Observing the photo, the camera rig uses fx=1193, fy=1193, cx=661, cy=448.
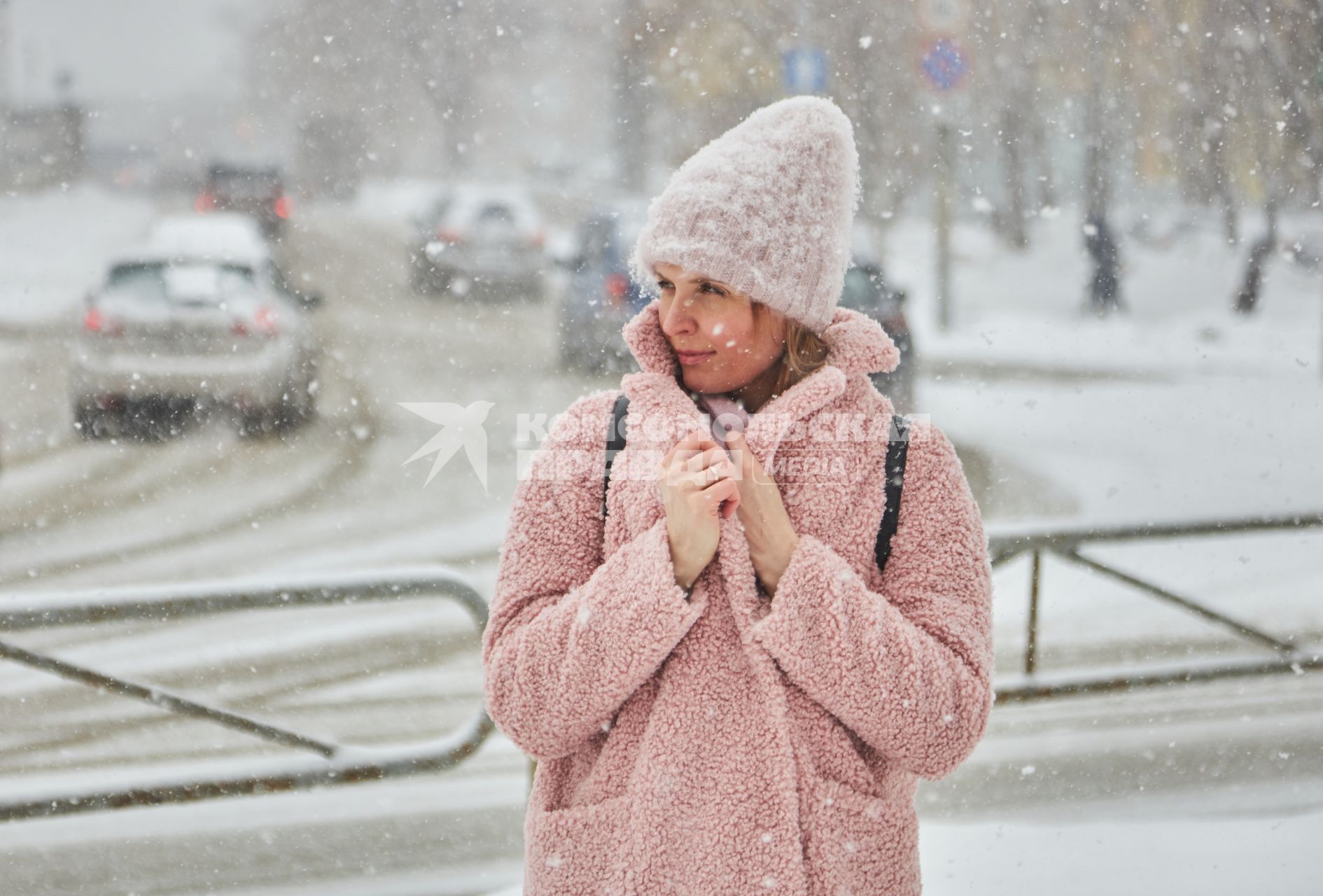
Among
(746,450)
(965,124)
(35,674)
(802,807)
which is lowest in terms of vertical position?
(35,674)

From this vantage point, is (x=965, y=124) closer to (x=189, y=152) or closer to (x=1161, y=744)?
(x=1161, y=744)

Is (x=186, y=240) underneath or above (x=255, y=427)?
above

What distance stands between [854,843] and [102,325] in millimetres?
9304

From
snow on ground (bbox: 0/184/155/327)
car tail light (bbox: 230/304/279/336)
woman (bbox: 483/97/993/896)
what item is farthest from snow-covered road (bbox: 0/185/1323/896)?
snow on ground (bbox: 0/184/155/327)

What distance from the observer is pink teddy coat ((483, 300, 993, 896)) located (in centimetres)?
148

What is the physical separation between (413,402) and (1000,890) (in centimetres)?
991

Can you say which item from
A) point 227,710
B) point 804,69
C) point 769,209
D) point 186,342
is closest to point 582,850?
point 769,209

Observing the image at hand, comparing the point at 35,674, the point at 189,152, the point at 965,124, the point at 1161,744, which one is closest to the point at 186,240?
the point at 35,674

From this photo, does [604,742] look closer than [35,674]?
Yes

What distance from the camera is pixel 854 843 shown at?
60.6 inches

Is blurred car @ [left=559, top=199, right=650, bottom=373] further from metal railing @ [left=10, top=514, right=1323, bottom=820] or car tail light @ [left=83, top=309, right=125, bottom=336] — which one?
metal railing @ [left=10, top=514, right=1323, bottom=820]

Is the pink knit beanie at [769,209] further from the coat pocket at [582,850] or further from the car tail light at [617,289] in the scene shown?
the car tail light at [617,289]

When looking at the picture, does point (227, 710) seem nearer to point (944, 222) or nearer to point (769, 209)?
point (769, 209)

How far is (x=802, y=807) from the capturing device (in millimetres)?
1530
